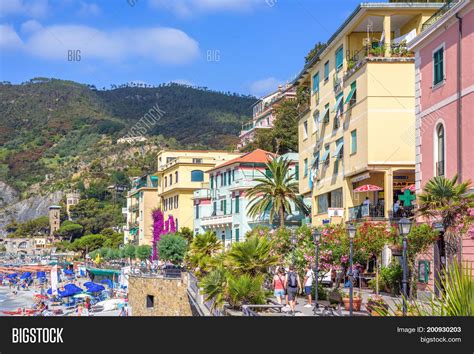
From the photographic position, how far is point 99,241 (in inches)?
5453

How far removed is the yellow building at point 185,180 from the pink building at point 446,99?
5204 centimetres

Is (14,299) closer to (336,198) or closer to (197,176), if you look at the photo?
(197,176)

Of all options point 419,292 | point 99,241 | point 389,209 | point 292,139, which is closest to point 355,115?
point 389,209

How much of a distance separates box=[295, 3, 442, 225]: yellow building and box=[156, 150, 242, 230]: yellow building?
38.0 meters

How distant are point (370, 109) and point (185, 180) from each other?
49000mm

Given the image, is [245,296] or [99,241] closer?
[245,296]

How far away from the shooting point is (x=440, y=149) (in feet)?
85.3

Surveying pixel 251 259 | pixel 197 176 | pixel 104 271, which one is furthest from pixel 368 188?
pixel 104 271

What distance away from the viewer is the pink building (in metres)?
23.6

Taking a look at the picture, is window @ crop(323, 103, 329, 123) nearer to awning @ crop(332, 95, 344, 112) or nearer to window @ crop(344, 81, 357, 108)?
awning @ crop(332, 95, 344, 112)

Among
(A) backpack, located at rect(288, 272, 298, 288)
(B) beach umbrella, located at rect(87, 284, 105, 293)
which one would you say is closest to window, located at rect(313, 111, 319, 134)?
(A) backpack, located at rect(288, 272, 298, 288)

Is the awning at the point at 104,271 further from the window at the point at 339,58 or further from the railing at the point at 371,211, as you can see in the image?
the railing at the point at 371,211
